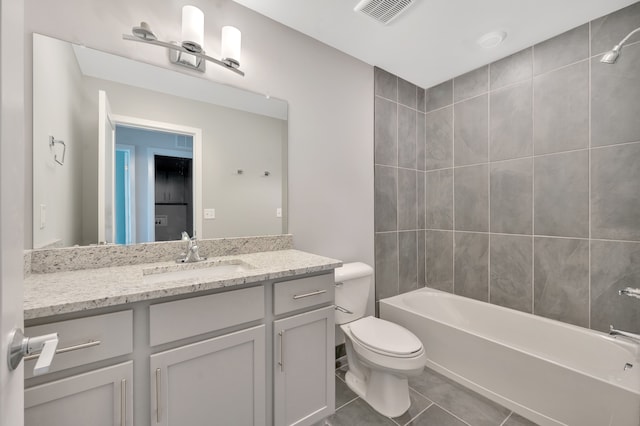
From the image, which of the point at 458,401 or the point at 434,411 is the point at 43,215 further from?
the point at 458,401

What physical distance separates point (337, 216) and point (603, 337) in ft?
5.97

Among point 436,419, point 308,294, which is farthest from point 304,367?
point 436,419

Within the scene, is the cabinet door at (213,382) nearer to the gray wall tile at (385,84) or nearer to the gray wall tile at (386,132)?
the gray wall tile at (386,132)

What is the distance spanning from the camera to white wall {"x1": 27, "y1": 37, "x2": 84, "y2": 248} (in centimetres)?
112

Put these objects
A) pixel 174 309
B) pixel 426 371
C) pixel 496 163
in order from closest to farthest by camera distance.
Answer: pixel 174 309 < pixel 426 371 < pixel 496 163

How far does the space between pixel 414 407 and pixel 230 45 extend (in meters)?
2.36

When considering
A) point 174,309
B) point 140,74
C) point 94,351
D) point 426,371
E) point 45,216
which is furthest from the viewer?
point 426,371

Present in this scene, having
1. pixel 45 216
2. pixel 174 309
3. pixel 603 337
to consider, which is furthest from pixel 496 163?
pixel 45 216

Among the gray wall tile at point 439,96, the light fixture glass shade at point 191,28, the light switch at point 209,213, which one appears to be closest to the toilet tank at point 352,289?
the light switch at point 209,213

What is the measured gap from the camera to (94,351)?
2.67 ft

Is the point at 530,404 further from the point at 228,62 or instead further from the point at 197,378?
the point at 228,62

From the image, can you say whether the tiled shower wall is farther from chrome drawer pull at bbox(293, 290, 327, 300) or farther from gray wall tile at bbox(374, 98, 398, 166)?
→ chrome drawer pull at bbox(293, 290, 327, 300)

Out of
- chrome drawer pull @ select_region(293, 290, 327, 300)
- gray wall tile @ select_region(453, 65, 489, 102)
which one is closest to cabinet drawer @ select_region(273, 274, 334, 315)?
chrome drawer pull @ select_region(293, 290, 327, 300)

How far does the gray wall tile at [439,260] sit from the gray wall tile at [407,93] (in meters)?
1.28
